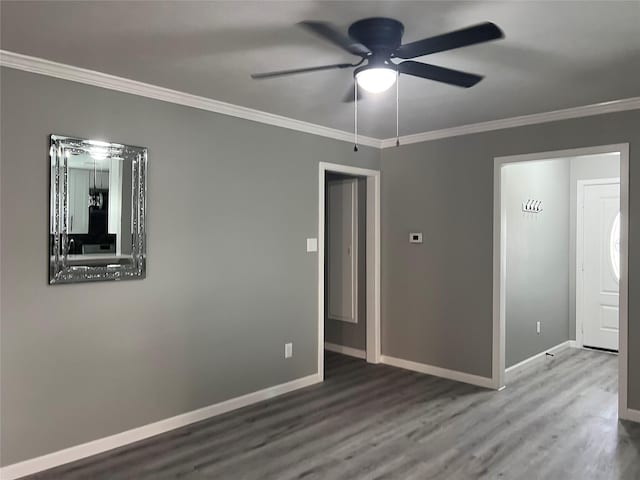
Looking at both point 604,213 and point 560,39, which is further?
point 604,213

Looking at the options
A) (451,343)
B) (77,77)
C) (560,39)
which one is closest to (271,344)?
(451,343)

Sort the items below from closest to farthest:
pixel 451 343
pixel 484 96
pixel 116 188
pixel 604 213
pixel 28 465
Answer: pixel 28 465
pixel 116 188
pixel 484 96
pixel 451 343
pixel 604 213

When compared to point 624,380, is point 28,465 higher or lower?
lower

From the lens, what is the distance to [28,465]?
280cm

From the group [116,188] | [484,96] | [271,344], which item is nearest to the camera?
[116,188]

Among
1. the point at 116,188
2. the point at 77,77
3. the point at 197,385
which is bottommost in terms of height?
the point at 197,385

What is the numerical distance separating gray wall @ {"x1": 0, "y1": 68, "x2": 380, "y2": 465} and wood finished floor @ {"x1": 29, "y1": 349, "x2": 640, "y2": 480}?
30 centimetres

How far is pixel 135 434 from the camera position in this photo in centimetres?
326

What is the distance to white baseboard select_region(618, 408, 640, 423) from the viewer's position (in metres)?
3.61

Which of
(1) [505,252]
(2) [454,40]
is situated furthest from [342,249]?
(2) [454,40]

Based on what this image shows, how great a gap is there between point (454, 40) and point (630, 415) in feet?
10.7

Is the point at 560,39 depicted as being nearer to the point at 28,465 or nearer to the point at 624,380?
the point at 624,380

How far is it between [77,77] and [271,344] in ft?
8.13

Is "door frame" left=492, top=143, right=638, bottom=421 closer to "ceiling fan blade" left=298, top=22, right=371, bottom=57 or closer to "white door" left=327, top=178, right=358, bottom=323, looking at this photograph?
"white door" left=327, top=178, right=358, bottom=323
